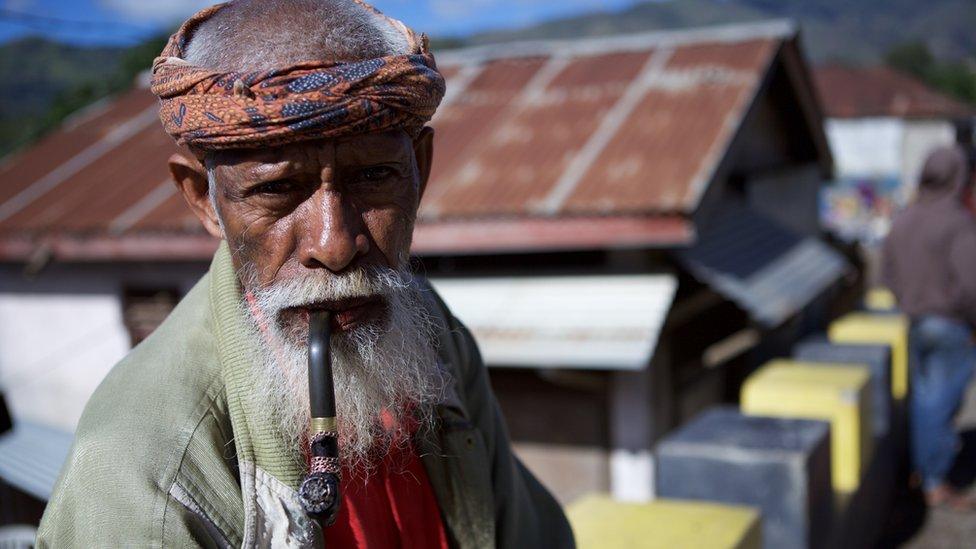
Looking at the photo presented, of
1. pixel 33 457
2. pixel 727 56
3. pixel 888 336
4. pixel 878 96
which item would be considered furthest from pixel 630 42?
pixel 878 96

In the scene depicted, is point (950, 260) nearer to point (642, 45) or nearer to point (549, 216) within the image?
point (549, 216)

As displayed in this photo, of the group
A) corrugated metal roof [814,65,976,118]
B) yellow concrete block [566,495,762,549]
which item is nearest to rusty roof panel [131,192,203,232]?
yellow concrete block [566,495,762,549]

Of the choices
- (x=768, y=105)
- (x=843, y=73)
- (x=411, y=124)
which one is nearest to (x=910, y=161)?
(x=843, y=73)

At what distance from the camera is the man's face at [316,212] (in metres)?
1.46

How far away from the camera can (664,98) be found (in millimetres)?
6836

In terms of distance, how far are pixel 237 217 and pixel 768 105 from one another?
8.51 meters

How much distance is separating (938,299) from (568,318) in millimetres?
2399

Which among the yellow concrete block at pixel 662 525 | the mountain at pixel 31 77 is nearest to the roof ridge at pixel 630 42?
the yellow concrete block at pixel 662 525

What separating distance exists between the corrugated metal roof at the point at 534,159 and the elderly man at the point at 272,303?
3.76 metres

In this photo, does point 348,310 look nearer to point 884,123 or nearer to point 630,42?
point 630,42

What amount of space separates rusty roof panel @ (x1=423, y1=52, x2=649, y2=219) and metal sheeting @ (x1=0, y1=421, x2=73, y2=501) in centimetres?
293

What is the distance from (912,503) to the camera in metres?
6.29

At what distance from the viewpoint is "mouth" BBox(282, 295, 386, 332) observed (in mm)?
1494

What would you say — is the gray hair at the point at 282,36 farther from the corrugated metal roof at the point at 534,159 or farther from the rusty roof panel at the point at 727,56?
the rusty roof panel at the point at 727,56
